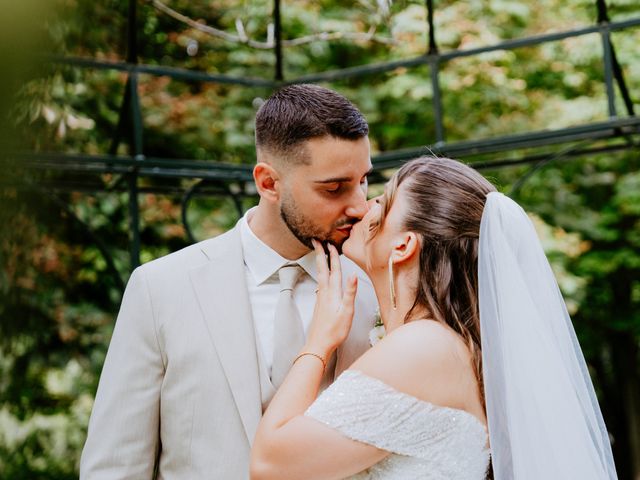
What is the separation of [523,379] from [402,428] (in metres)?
0.32

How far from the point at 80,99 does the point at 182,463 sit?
14.7 feet

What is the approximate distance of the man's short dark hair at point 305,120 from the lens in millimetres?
2084

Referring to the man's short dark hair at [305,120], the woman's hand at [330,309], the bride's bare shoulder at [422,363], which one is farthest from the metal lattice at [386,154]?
the bride's bare shoulder at [422,363]

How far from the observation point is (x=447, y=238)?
197 centimetres

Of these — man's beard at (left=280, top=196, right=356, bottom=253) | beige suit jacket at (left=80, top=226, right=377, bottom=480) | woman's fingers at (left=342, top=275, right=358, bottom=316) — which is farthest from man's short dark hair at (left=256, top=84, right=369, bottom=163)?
beige suit jacket at (left=80, top=226, right=377, bottom=480)

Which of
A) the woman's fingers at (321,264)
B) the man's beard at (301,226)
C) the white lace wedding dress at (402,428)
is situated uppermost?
the man's beard at (301,226)

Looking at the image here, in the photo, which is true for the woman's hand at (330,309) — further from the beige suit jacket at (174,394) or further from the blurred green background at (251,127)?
the blurred green background at (251,127)

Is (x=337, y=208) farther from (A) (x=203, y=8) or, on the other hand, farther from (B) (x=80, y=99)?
(A) (x=203, y=8)

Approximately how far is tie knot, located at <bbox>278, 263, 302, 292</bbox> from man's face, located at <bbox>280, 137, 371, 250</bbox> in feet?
0.27

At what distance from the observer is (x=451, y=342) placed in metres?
1.85

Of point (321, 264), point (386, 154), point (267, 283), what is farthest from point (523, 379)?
point (386, 154)

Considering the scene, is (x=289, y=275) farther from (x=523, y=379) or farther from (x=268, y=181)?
(x=523, y=379)

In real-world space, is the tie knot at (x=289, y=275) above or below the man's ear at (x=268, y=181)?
below

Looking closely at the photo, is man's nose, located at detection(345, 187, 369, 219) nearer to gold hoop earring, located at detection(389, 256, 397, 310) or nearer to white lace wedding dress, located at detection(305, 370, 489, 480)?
gold hoop earring, located at detection(389, 256, 397, 310)
